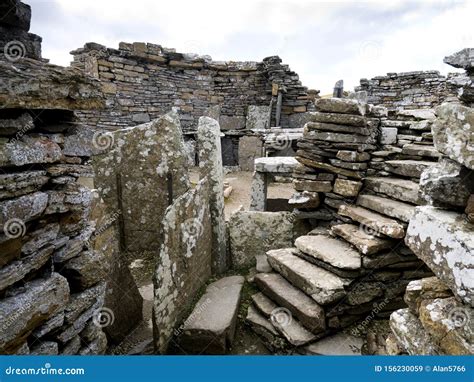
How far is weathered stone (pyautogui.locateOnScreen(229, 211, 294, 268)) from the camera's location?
460 cm

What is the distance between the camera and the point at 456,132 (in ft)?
4.55

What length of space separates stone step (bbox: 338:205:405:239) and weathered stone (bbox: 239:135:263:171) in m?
7.12

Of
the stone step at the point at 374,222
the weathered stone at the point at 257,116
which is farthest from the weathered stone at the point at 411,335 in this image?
the weathered stone at the point at 257,116

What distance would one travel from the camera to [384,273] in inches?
136

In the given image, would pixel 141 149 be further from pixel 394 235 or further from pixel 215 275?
pixel 394 235

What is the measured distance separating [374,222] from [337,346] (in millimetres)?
1384

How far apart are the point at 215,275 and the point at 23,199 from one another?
2.96 m

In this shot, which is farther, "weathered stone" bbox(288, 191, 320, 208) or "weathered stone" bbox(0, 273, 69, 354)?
"weathered stone" bbox(288, 191, 320, 208)

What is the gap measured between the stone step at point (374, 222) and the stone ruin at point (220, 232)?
0.07 ft

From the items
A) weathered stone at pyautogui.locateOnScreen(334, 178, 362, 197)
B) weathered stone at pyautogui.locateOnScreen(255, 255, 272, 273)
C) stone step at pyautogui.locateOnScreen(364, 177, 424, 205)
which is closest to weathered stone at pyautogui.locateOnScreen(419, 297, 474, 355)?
stone step at pyautogui.locateOnScreen(364, 177, 424, 205)

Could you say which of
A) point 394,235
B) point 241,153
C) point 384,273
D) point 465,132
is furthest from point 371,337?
point 241,153

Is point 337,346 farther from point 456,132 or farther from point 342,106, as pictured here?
point 342,106

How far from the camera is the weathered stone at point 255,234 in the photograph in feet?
15.1

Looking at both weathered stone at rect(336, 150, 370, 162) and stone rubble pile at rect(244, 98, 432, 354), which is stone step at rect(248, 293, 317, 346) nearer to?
stone rubble pile at rect(244, 98, 432, 354)
